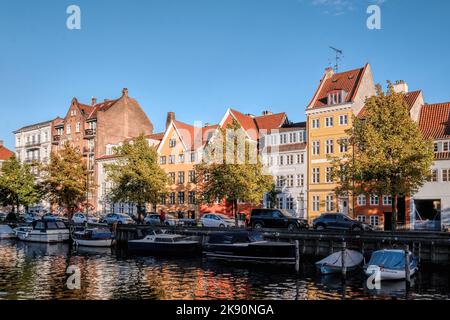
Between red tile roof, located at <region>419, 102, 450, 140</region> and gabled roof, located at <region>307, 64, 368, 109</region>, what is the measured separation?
8.38 meters

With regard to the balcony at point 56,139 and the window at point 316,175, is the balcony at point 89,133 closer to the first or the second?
the balcony at point 56,139

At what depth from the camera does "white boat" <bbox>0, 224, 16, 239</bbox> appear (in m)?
65.3

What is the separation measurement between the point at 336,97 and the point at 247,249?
29400mm

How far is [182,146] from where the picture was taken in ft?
249

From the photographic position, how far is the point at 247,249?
3906cm

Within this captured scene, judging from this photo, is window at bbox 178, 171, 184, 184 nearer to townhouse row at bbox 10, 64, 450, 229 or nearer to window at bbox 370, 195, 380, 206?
townhouse row at bbox 10, 64, 450, 229

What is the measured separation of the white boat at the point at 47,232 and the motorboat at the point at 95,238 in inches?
242

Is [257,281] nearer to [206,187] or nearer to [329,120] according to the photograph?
[206,187]

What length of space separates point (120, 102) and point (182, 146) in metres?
21.2

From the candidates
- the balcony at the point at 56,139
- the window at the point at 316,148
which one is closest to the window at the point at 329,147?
the window at the point at 316,148

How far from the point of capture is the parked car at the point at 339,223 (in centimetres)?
4606

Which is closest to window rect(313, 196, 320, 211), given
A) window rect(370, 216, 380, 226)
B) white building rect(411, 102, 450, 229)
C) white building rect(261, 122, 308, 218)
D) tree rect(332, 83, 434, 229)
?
white building rect(261, 122, 308, 218)

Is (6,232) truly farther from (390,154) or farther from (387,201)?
(390,154)

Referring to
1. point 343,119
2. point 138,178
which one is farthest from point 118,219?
point 343,119
